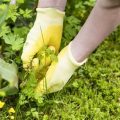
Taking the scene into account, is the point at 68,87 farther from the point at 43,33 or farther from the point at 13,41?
the point at 13,41

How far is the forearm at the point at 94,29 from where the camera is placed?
2.13 m

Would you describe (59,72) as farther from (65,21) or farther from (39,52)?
(65,21)

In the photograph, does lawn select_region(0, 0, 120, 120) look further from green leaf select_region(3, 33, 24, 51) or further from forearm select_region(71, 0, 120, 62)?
forearm select_region(71, 0, 120, 62)

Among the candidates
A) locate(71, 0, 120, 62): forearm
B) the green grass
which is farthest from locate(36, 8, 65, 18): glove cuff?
the green grass

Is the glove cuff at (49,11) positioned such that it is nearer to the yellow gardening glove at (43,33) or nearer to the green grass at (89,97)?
the yellow gardening glove at (43,33)

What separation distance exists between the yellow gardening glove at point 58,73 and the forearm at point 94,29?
0.12ft

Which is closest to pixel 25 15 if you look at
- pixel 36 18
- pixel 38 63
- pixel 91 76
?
pixel 36 18

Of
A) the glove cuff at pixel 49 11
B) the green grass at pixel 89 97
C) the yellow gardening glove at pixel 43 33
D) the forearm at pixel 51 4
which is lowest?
the green grass at pixel 89 97

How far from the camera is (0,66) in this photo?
2066 millimetres

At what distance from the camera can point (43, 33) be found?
7.47 feet

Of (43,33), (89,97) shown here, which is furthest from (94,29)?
(89,97)

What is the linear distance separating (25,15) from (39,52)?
22 centimetres

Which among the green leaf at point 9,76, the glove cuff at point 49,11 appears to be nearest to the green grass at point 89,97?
the green leaf at point 9,76

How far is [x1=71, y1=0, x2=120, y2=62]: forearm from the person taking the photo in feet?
7.00
